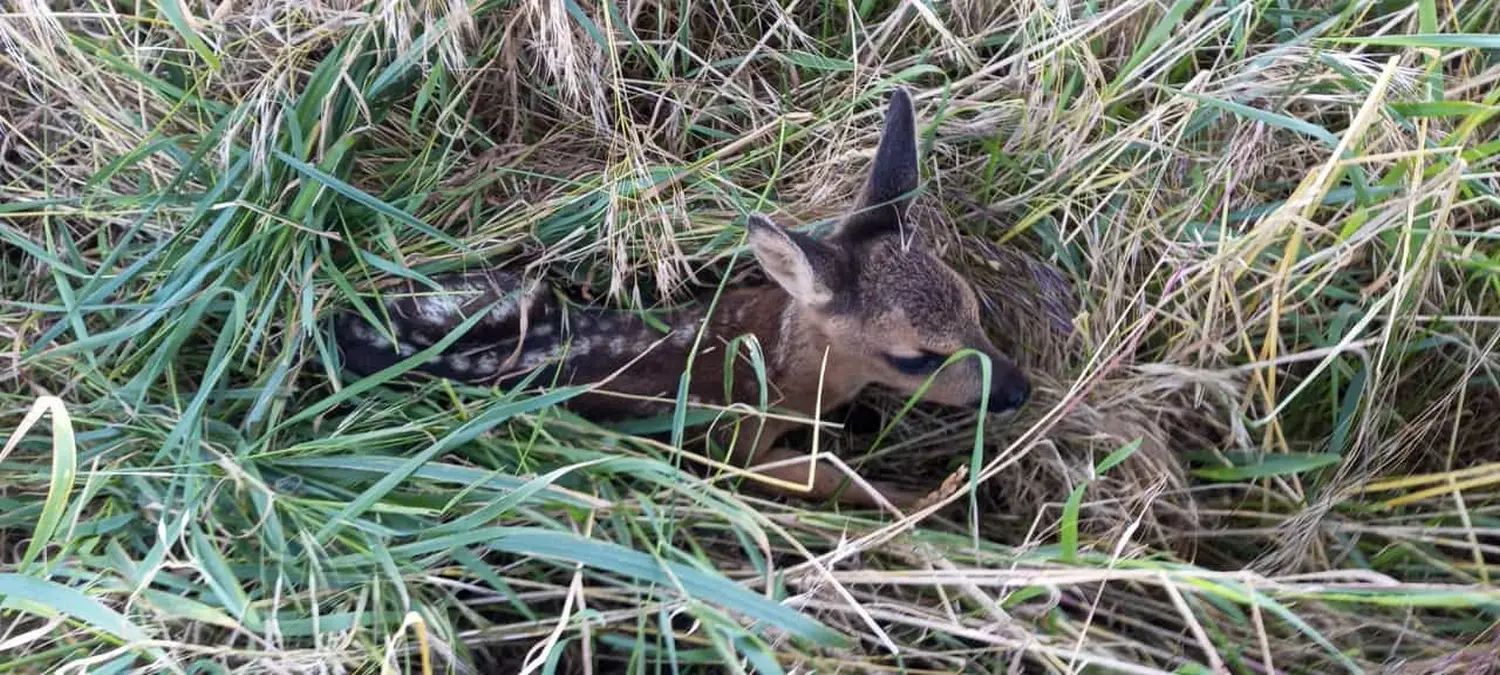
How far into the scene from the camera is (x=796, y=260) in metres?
2.58

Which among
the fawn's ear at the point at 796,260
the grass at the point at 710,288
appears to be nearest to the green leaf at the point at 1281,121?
the grass at the point at 710,288

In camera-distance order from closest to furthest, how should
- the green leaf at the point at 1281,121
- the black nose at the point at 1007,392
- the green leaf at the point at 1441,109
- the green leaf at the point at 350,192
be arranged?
the green leaf at the point at 1441,109
the green leaf at the point at 1281,121
the green leaf at the point at 350,192
the black nose at the point at 1007,392

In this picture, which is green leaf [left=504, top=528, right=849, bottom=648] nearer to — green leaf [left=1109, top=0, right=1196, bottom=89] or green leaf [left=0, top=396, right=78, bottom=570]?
green leaf [left=0, top=396, right=78, bottom=570]

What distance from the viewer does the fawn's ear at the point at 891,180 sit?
108 inches

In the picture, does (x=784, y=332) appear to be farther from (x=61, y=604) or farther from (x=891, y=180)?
(x=61, y=604)

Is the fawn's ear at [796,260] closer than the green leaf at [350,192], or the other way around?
the fawn's ear at [796,260]

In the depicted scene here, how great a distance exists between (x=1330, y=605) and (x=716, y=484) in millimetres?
1500

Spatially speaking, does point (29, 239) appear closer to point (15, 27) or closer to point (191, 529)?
point (15, 27)

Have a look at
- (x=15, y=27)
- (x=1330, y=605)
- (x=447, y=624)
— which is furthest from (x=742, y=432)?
(x=15, y=27)

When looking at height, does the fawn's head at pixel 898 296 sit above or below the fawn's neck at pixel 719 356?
above

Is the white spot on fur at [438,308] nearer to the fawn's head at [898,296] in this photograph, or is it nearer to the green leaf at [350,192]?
the green leaf at [350,192]

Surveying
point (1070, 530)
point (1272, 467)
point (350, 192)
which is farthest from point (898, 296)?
point (350, 192)

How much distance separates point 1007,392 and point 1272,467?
26.9 inches

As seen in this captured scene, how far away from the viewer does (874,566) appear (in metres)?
2.56
